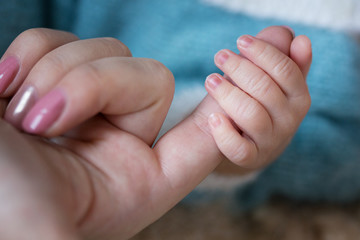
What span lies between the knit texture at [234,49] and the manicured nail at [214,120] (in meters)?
0.18

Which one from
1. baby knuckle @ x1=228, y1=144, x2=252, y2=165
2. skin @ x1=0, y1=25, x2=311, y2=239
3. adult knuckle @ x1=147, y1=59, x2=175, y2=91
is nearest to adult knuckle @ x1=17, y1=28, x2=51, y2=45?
skin @ x1=0, y1=25, x2=311, y2=239

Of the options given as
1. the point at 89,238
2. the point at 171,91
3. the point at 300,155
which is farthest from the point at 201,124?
the point at 300,155

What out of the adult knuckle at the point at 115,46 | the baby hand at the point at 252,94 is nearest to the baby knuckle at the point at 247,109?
the baby hand at the point at 252,94

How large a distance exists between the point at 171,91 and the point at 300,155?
1.03 ft

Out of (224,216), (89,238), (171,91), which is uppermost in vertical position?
(171,91)

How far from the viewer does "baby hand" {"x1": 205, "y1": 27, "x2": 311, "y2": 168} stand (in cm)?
39

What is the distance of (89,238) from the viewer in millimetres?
340

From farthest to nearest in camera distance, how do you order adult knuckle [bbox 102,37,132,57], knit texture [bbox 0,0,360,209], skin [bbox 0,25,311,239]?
knit texture [bbox 0,0,360,209] < adult knuckle [bbox 102,37,132,57] < skin [bbox 0,25,311,239]

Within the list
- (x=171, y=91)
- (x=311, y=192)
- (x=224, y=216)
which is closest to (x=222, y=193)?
(x=224, y=216)

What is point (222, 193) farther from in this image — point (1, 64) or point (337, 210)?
point (1, 64)

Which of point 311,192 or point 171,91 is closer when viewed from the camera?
point 171,91

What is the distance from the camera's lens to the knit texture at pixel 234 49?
1.91 feet

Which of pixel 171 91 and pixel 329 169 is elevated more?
pixel 171 91

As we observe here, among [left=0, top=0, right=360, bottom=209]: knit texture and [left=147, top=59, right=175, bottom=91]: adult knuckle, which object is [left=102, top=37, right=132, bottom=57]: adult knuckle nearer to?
[left=147, top=59, right=175, bottom=91]: adult knuckle
